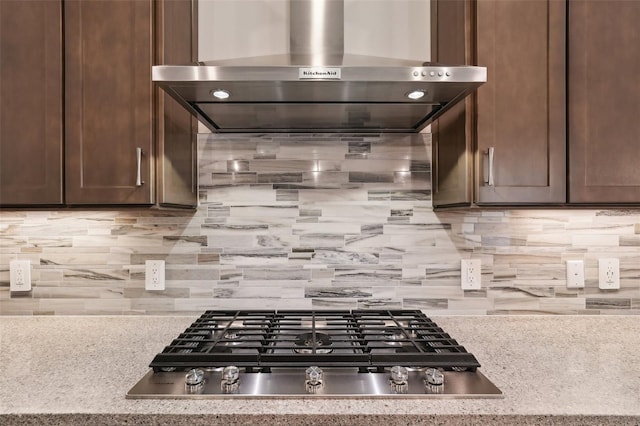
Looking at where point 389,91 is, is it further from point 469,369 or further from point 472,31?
point 469,369

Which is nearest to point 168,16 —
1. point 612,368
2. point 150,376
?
point 150,376

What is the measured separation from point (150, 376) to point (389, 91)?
1016 mm

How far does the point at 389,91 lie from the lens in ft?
3.94

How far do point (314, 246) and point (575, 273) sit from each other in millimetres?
1049

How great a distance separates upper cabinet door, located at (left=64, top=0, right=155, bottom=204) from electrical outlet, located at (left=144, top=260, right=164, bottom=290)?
0.42 meters

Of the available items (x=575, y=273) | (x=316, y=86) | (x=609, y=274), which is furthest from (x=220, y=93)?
(x=609, y=274)

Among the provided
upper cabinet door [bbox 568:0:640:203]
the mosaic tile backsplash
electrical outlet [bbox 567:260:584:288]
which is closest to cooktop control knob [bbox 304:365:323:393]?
the mosaic tile backsplash

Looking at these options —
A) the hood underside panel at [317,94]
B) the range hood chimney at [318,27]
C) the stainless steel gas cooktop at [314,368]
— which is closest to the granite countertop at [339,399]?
the stainless steel gas cooktop at [314,368]

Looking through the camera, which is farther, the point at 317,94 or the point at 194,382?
the point at 317,94

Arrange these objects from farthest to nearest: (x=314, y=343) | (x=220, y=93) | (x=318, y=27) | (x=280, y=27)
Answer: (x=280, y=27) < (x=318, y=27) < (x=220, y=93) < (x=314, y=343)

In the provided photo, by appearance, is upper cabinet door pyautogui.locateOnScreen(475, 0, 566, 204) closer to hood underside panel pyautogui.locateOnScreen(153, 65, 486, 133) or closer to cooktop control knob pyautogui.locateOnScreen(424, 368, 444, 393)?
hood underside panel pyautogui.locateOnScreen(153, 65, 486, 133)

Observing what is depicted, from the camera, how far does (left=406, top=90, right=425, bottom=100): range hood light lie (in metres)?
1.20

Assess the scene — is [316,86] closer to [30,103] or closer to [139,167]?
[139,167]

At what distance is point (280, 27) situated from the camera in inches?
62.0
